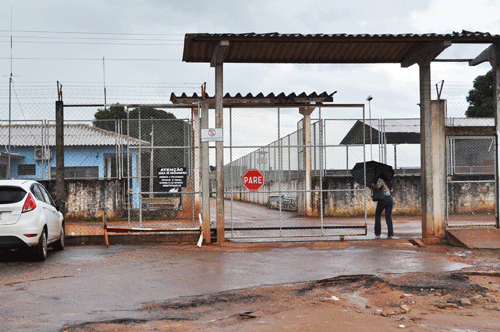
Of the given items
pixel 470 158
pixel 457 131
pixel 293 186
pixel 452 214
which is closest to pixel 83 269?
pixel 457 131

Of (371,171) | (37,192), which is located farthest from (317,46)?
(37,192)

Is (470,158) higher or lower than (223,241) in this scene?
higher

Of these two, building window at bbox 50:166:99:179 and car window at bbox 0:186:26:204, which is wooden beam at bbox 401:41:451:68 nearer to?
car window at bbox 0:186:26:204

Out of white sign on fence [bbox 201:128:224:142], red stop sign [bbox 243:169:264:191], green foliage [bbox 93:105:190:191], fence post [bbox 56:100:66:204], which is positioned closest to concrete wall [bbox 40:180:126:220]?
green foliage [bbox 93:105:190:191]

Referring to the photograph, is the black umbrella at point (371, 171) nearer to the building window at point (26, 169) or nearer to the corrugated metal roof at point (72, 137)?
the corrugated metal roof at point (72, 137)

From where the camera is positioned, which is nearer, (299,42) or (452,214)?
(299,42)

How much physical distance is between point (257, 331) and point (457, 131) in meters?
9.13

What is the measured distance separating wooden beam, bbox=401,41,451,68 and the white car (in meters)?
8.81

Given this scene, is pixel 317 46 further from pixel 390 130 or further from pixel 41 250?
pixel 390 130

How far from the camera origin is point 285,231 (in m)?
15.8

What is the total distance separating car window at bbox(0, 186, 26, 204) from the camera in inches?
383

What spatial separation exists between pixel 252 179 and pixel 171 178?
2.09 meters

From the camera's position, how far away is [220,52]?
12.2 m

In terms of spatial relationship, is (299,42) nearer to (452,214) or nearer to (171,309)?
(171,309)
